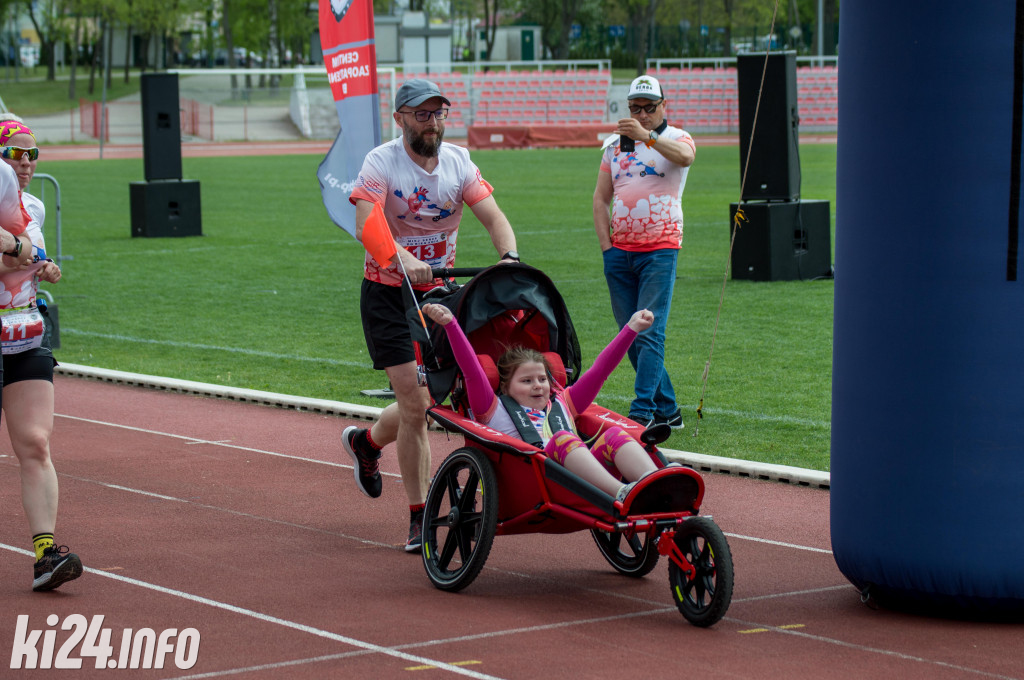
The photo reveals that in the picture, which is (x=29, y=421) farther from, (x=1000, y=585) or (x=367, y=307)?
(x=1000, y=585)

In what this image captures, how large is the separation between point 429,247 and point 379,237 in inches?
23.3

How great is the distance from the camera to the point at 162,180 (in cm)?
2369

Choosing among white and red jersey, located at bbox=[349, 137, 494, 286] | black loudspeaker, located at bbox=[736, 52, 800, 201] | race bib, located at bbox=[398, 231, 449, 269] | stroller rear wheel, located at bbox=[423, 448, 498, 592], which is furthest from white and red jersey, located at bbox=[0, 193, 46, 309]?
black loudspeaker, located at bbox=[736, 52, 800, 201]

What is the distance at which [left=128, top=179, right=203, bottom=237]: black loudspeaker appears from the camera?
76.7 ft

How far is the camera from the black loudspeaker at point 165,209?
76.7ft

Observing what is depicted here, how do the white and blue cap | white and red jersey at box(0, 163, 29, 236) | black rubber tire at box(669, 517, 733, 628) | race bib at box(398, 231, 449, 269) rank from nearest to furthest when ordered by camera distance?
black rubber tire at box(669, 517, 733, 628) < white and red jersey at box(0, 163, 29, 236) < race bib at box(398, 231, 449, 269) < the white and blue cap

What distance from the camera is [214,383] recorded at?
1160 cm

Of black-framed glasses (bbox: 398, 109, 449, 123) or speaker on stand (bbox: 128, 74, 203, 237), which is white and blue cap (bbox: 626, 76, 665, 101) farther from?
speaker on stand (bbox: 128, 74, 203, 237)

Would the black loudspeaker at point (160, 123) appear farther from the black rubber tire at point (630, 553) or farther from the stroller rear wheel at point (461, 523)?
the black rubber tire at point (630, 553)

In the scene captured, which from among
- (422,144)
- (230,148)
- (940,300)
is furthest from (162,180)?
(230,148)

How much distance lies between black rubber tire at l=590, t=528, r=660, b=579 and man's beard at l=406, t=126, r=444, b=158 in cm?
186

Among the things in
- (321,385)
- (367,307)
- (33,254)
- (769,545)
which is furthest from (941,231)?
(321,385)

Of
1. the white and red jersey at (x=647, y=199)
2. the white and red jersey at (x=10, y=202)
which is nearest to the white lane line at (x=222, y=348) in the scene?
the white and red jersey at (x=647, y=199)

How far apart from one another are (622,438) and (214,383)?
6406mm
